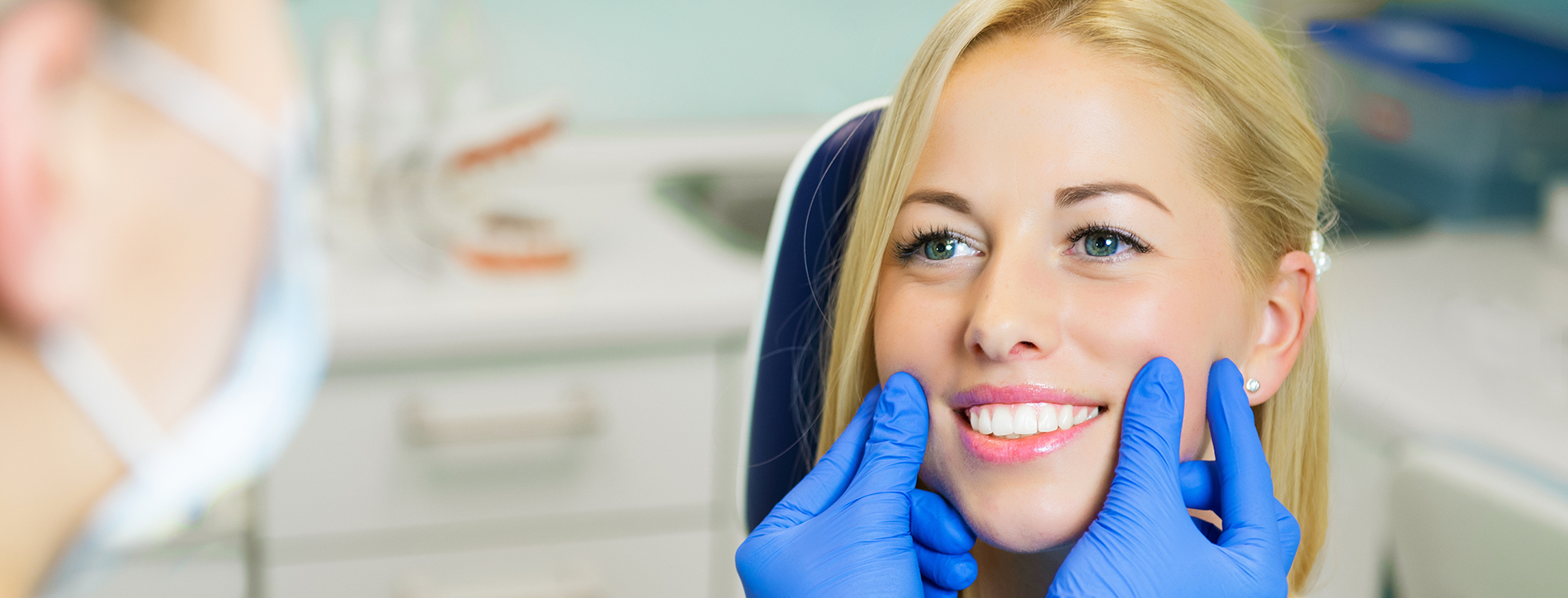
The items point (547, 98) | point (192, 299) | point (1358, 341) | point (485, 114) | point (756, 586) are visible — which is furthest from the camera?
point (547, 98)

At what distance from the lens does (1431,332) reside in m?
1.64

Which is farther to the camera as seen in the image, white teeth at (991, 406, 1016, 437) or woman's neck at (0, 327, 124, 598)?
white teeth at (991, 406, 1016, 437)

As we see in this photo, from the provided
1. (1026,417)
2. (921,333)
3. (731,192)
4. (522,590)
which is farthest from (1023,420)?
(731,192)

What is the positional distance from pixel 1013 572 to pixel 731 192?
4.10ft

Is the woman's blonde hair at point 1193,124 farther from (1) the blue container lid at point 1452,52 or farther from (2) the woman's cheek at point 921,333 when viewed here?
(1) the blue container lid at point 1452,52

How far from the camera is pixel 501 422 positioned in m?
1.62

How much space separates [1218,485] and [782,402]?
1.14 feet

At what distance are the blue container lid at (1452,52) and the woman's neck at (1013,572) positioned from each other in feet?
4.40

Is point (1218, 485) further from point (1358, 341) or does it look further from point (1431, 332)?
point (1431, 332)

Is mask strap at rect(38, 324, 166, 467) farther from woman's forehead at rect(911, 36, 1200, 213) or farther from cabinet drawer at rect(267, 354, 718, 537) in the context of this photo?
cabinet drawer at rect(267, 354, 718, 537)

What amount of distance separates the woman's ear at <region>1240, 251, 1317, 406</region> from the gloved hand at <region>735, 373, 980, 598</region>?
266 mm

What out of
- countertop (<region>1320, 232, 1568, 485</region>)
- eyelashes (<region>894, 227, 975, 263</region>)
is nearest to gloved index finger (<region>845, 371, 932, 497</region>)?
eyelashes (<region>894, 227, 975, 263</region>)

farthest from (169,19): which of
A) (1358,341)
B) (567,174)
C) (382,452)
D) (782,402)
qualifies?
(567,174)

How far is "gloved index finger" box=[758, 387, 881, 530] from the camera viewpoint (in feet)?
3.01
